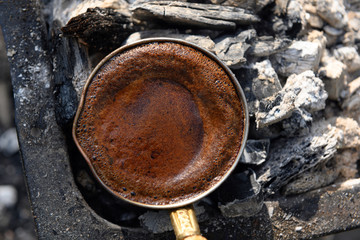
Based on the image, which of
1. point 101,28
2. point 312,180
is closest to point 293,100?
point 312,180

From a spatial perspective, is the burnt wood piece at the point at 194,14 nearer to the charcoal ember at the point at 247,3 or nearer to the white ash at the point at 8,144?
the charcoal ember at the point at 247,3

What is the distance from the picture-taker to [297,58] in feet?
4.41

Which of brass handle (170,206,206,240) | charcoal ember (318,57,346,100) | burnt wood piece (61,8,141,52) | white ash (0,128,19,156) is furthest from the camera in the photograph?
white ash (0,128,19,156)

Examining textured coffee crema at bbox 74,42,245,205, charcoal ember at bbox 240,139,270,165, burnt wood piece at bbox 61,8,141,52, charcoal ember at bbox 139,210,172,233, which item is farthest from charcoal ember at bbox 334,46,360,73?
charcoal ember at bbox 139,210,172,233

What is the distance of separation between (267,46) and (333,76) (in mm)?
330

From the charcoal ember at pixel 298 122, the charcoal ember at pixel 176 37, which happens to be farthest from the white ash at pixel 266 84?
the charcoal ember at pixel 176 37

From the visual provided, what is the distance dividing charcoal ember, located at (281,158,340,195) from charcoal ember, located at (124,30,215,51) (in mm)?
632

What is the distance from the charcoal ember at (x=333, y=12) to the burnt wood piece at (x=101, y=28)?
80 centimetres

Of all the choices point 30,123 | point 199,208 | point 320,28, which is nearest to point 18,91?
point 30,123

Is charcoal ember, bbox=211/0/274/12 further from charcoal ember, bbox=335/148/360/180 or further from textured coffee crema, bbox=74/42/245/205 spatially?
charcoal ember, bbox=335/148/360/180

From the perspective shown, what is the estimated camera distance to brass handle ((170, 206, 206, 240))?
1.02m

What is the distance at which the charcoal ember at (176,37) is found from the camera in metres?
1.23

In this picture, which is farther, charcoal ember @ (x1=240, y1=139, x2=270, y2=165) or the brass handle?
charcoal ember @ (x1=240, y1=139, x2=270, y2=165)

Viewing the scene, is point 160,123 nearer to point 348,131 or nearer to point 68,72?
point 68,72
